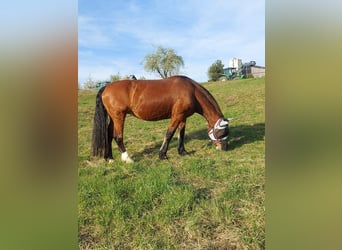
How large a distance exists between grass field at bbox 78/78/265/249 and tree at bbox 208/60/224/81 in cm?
23

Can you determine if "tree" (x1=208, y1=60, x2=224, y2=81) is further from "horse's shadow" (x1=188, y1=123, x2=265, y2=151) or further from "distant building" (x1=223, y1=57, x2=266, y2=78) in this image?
"horse's shadow" (x1=188, y1=123, x2=265, y2=151)

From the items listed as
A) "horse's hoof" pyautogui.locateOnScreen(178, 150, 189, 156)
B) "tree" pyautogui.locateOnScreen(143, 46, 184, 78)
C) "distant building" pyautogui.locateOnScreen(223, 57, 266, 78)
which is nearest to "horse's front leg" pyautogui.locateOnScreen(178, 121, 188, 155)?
"horse's hoof" pyautogui.locateOnScreen(178, 150, 189, 156)

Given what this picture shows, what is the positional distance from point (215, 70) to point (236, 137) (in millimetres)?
1889

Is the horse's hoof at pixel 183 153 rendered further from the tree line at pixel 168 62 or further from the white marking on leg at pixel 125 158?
the tree line at pixel 168 62

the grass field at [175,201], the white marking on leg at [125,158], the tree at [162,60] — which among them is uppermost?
the tree at [162,60]

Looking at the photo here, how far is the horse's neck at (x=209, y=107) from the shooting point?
3158mm

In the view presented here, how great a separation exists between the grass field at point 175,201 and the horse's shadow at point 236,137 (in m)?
0.24

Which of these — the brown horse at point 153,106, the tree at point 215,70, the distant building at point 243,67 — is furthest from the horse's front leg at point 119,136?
the distant building at point 243,67

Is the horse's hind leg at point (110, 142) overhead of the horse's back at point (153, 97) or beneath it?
beneath

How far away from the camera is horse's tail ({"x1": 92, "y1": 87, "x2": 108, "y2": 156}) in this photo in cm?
284

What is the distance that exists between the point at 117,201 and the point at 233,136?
2.18m

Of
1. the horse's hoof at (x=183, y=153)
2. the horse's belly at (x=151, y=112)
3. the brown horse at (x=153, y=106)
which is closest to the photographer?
the brown horse at (x=153, y=106)
